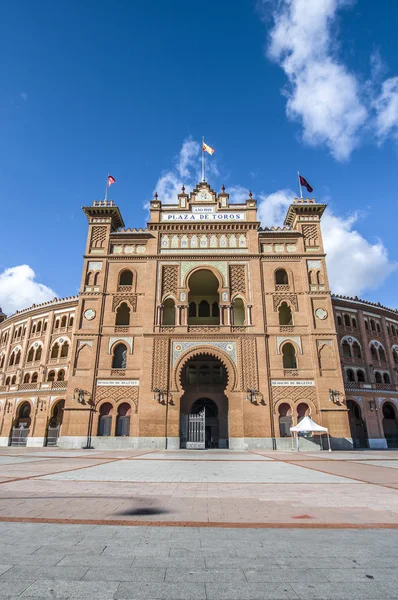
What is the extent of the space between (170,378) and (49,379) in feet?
45.8

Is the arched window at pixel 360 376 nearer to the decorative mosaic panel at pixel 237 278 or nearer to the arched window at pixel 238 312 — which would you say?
the arched window at pixel 238 312

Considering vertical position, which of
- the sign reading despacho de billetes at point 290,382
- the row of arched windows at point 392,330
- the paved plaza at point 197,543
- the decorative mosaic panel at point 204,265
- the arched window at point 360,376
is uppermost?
the decorative mosaic panel at point 204,265

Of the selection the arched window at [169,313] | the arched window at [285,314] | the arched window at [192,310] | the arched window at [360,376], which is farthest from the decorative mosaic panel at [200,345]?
the arched window at [360,376]

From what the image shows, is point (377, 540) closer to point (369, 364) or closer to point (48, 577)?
point (48, 577)

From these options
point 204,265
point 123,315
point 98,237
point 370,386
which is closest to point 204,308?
point 204,265

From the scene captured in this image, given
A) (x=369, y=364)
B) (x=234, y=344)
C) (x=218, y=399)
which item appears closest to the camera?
(x=234, y=344)

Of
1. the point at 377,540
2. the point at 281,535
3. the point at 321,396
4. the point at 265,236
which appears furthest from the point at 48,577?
the point at 265,236

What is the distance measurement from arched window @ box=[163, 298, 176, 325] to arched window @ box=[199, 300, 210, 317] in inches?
126

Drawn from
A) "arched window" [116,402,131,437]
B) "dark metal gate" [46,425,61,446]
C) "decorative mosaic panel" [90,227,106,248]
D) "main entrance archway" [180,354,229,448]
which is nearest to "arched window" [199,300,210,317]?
"main entrance archway" [180,354,229,448]

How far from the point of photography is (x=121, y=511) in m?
5.62

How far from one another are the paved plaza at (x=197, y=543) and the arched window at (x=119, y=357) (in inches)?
757

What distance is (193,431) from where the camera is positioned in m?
25.2

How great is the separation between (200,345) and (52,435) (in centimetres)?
1537

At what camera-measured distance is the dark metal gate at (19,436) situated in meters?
30.6
